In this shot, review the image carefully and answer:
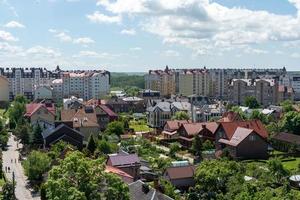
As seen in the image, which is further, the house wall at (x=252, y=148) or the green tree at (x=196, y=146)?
the green tree at (x=196, y=146)

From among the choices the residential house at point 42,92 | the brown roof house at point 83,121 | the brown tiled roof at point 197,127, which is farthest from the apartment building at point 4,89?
the brown tiled roof at point 197,127

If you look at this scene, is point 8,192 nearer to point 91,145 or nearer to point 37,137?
point 91,145

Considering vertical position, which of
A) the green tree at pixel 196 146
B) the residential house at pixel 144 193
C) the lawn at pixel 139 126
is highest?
the residential house at pixel 144 193

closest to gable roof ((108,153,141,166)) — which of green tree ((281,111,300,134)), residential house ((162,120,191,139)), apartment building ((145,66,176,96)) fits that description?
residential house ((162,120,191,139))

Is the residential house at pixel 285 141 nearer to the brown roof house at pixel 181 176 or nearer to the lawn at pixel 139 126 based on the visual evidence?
the brown roof house at pixel 181 176

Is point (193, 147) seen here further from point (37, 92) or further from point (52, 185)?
point (37, 92)

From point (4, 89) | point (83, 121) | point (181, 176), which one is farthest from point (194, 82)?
point (181, 176)

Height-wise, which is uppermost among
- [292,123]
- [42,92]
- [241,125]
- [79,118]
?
[42,92]
